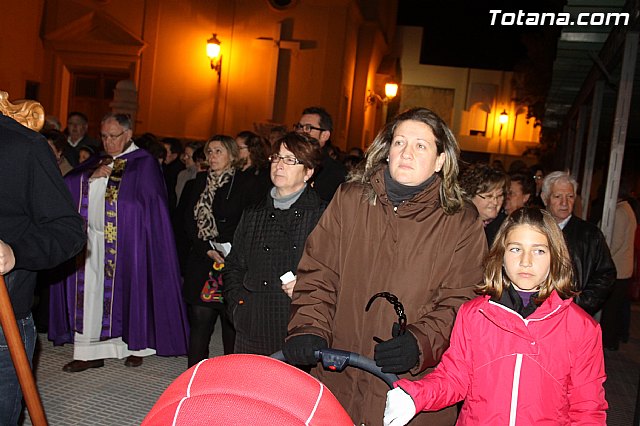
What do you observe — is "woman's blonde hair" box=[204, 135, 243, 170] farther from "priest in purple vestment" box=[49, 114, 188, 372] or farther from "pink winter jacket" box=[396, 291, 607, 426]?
"pink winter jacket" box=[396, 291, 607, 426]

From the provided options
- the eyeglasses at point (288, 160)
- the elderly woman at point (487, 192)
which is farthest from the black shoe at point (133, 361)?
the elderly woman at point (487, 192)

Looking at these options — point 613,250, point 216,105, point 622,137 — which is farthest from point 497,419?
point 216,105

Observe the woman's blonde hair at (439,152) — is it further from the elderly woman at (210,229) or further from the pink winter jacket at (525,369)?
the elderly woman at (210,229)

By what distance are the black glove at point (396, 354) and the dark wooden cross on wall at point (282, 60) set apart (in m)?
19.4

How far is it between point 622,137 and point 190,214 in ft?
15.3

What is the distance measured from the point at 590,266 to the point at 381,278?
108 inches

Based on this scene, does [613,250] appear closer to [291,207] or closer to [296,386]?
[291,207]

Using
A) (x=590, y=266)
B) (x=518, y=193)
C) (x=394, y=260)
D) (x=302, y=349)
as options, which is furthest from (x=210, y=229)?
(x=302, y=349)

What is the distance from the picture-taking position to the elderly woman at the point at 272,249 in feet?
14.9

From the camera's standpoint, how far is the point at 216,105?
870 inches

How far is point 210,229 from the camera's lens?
6.32m

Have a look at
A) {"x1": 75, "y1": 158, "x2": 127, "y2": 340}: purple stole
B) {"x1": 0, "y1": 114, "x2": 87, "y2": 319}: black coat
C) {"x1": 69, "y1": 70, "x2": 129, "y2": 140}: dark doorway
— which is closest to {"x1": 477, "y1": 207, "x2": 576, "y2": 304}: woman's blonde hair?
{"x1": 0, "y1": 114, "x2": 87, "y2": 319}: black coat

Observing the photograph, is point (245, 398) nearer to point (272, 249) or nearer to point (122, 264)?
point (272, 249)

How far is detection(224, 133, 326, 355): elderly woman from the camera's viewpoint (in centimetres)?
453
